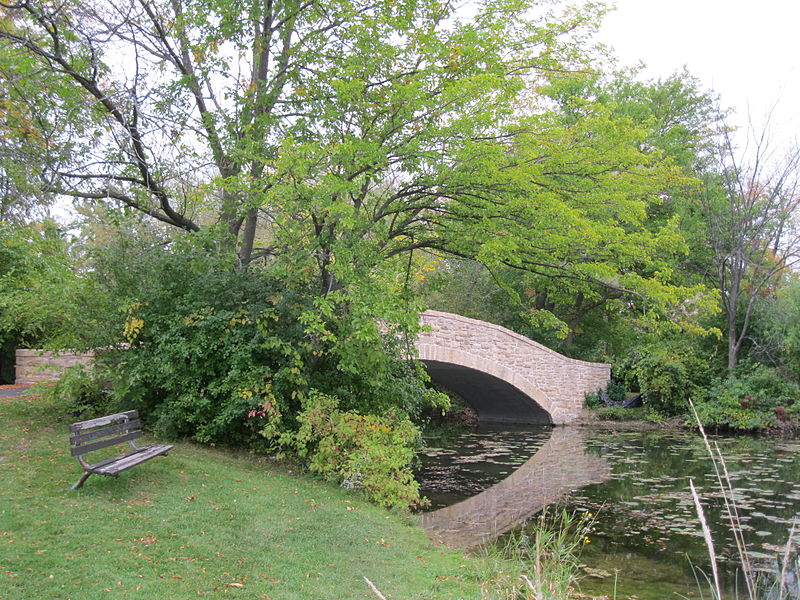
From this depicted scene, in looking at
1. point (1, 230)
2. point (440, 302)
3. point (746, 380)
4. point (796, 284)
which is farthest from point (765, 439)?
point (1, 230)

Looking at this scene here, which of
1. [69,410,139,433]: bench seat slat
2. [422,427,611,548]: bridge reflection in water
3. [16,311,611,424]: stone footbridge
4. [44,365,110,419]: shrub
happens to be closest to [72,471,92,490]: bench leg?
[69,410,139,433]: bench seat slat

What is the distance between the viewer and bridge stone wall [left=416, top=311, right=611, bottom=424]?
1645cm

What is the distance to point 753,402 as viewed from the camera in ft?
56.3

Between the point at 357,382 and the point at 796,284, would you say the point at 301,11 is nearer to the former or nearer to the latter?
the point at 357,382

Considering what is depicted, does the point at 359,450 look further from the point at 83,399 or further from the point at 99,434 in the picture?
the point at 83,399

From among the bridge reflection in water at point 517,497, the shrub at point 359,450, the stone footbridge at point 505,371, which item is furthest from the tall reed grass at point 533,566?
the stone footbridge at point 505,371

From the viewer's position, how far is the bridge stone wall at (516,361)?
16.5 metres

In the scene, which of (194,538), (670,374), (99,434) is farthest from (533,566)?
(670,374)

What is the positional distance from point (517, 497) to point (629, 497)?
158 cm

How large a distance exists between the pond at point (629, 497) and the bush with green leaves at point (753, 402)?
110 cm

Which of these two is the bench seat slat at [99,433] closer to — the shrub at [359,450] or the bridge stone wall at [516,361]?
the shrub at [359,450]

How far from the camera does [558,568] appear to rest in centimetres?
488

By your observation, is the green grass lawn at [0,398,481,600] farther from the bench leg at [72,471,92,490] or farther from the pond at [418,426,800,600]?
the pond at [418,426,800,600]

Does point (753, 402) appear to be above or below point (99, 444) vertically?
above
